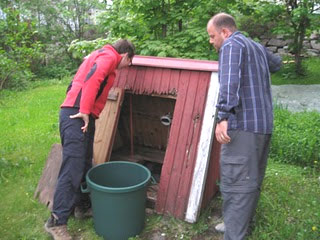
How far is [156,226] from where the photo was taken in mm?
3619

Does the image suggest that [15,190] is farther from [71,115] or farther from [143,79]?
[143,79]

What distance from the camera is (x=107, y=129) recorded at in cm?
414

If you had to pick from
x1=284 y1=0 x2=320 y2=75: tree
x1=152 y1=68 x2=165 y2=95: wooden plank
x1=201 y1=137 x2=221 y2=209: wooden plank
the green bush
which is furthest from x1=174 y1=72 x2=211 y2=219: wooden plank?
x1=284 y1=0 x2=320 y2=75: tree

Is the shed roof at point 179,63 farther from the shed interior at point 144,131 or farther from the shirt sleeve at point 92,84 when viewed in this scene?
the shed interior at point 144,131

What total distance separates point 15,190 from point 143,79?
7.37 feet

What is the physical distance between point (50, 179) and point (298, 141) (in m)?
3.51

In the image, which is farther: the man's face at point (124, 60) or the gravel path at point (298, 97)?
the gravel path at point (298, 97)

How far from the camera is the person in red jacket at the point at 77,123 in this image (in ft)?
11.1

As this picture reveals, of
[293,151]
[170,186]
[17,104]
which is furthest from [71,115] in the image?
[17,104]

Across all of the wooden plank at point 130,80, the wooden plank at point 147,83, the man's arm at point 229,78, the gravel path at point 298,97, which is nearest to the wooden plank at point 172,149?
the wooden plank at point 147,83

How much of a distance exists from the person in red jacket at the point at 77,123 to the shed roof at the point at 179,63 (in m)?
0.53

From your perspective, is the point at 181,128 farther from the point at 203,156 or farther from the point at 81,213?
the point at 81,213

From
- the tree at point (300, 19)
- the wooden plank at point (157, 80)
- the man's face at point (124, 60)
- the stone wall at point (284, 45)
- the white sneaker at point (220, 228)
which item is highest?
the tree at point (300, 19)

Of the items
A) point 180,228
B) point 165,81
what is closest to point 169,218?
point 180,228
